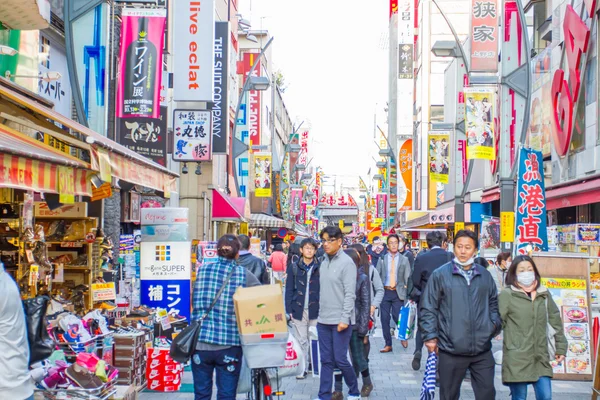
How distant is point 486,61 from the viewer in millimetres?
25344

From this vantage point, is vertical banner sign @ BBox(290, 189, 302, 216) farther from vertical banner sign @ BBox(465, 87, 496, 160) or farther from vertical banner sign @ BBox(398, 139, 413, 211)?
vertical banner sign @ BBox(465, 87, 496, 160)

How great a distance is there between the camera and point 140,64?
47.2ft

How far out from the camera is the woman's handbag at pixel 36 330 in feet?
18.0

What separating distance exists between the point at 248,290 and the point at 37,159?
2.00m

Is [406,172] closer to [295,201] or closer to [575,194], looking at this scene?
[295,201]

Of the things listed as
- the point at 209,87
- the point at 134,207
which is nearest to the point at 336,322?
the point at 134,207

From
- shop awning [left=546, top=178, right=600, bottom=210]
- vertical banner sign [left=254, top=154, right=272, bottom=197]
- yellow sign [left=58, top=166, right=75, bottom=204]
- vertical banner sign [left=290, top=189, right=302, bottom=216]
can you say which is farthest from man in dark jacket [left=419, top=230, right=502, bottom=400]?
vertical banner sign [left=290, top=189, right=302, bottom=216]

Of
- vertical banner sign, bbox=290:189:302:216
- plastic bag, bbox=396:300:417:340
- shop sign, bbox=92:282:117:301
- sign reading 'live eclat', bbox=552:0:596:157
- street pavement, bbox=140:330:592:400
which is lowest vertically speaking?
street pavement, bbox=140:330:592:400

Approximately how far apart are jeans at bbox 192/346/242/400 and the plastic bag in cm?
585

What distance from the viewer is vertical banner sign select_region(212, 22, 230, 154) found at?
23609mm

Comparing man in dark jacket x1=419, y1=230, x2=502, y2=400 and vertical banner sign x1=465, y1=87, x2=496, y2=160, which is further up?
vertical banner sign x1=465, y1=87, x2=496, y2=160

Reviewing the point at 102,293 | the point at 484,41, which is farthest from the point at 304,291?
the point at 484,41

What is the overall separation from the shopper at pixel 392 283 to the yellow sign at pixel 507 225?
5.53 feet

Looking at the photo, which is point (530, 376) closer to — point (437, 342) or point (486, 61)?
point (437, 342)
